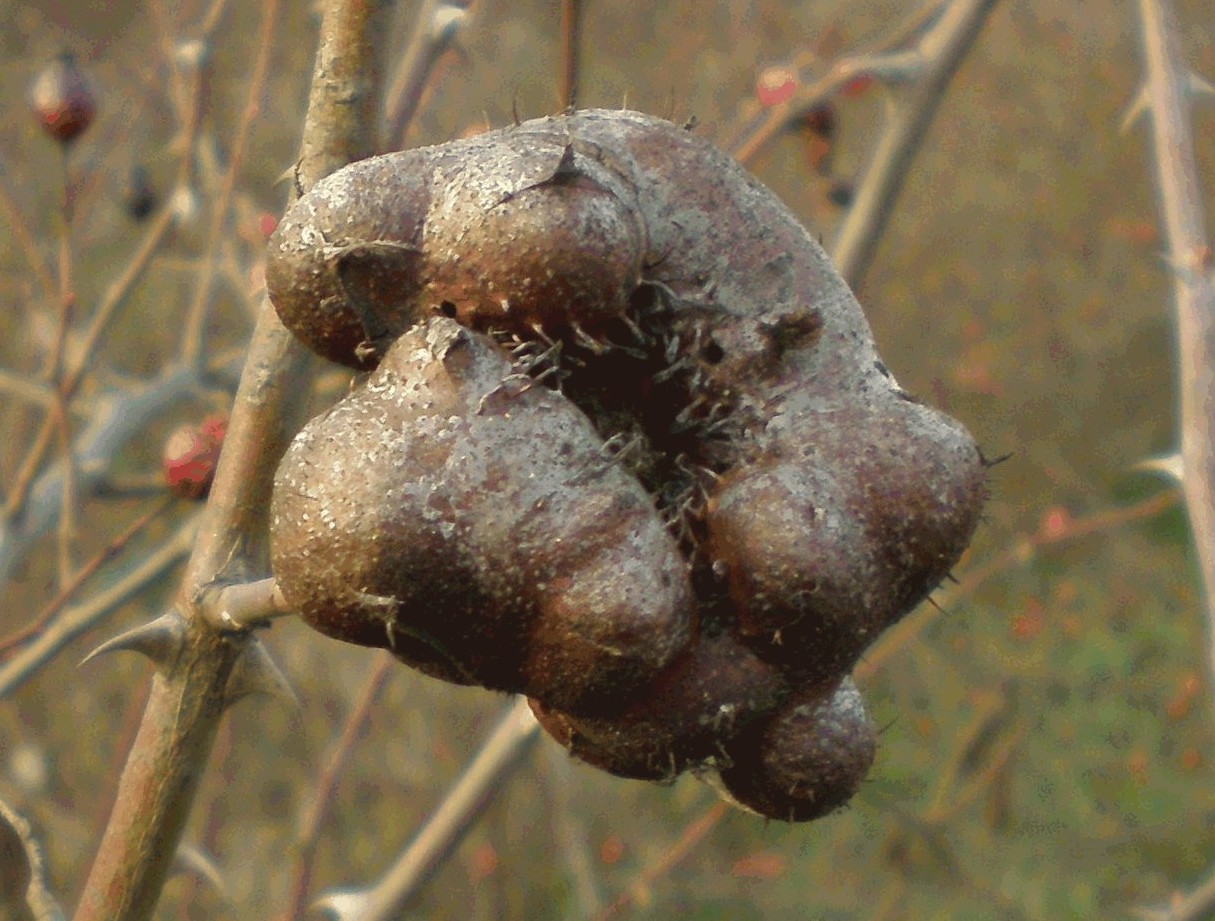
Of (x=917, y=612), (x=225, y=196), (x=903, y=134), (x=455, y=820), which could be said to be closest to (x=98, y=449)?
(x=225, y=196)

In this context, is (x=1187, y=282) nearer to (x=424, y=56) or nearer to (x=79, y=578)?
(x=424, y=56)

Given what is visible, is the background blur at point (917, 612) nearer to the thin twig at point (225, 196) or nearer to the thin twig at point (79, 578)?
the thin twig at point (225, 196)

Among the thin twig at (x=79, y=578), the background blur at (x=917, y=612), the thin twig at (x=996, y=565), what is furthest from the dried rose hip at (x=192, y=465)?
the background blur at (x=917, y=612)

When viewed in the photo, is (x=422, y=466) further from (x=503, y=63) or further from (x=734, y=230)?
(x=503, y=63)

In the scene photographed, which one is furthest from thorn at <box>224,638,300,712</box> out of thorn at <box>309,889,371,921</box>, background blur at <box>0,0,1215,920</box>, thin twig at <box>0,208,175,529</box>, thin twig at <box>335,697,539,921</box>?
background blur at <box>0,0,1215,920</box>

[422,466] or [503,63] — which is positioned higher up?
[422,466]

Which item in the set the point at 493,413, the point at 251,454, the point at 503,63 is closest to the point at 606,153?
the point at 493,413

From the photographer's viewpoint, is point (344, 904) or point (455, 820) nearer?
point (344, 904)
